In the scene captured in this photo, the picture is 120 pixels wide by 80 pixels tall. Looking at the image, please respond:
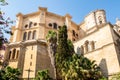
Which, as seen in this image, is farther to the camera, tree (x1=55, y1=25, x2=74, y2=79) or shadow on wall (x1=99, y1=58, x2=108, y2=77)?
tree (x1=55, y1=25, x2=74, y2=79)

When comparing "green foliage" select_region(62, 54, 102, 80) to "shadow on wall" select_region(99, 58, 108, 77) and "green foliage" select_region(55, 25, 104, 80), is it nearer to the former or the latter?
"green foliage" select_region(55, 25, 104, 80)

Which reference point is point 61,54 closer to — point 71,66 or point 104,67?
point 71,66

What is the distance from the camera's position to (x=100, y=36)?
30141mm

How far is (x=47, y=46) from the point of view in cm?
3578

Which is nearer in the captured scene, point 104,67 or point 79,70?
point 79,70

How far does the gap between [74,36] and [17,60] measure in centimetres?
1936

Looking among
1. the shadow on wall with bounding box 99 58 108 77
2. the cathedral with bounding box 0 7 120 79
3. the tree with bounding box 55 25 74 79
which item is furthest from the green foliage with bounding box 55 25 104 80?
the cathedral with bounding box 0 7 120 79

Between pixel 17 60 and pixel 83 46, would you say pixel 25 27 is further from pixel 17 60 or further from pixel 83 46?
pixel 83 46

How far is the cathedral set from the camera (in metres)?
27.4

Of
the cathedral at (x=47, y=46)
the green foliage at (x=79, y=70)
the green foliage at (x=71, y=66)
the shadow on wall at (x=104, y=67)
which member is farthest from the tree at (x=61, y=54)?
the shadow on wall at (x=104, y=67)

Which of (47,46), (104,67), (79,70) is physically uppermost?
(47,46)

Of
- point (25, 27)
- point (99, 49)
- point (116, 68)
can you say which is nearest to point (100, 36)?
point (99, 49)

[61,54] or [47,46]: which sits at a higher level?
[47,46]

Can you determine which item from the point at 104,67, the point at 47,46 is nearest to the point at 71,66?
the point at 104,67
